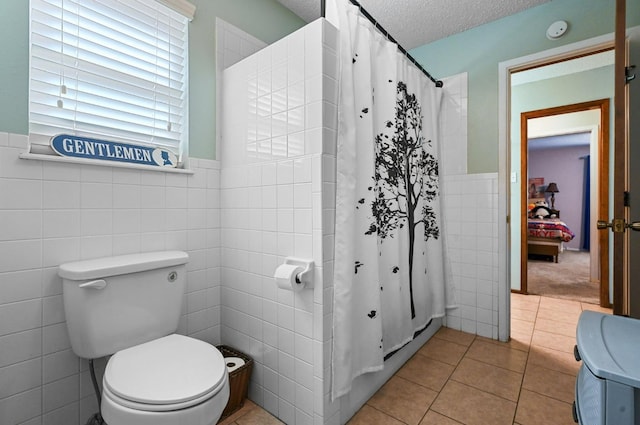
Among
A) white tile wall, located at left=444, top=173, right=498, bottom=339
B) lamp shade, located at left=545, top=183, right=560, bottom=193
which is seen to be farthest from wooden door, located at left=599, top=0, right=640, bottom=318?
lamp shade, located at left=545, top=183, right=560, bottom=193

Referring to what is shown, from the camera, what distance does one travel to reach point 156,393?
2.96ft

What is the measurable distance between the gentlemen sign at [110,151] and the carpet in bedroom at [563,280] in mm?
3888

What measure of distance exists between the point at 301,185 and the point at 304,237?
23 centimetres

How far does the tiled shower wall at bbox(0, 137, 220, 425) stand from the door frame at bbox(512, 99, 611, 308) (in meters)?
3.55

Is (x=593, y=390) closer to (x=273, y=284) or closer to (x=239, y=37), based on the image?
(x=273, y=284)

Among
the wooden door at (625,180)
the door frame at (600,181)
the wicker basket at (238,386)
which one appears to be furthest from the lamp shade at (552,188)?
the wicker basket at (238,386)

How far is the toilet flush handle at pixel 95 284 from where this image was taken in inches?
43.8

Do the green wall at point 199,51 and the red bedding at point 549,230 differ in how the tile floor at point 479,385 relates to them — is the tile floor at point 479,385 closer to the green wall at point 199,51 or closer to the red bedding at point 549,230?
the green wall at point 199,51

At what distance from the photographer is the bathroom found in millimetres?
1115

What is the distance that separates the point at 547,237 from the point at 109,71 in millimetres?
6164

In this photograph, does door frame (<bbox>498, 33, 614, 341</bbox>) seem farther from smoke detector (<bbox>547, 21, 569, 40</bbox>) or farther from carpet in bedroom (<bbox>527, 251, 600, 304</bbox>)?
carpet in bedroom (<bbox>527, 251, 600, 304</bbox>)

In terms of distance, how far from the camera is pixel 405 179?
180 cm

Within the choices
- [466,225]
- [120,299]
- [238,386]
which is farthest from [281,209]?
[466,225]

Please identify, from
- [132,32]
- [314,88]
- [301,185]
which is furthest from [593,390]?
[132,32]
